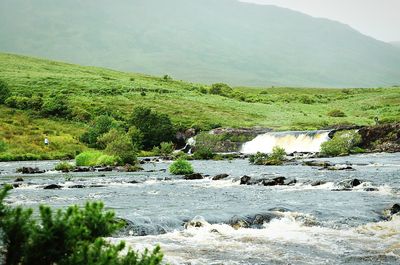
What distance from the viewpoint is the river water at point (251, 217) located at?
14578 millimetres

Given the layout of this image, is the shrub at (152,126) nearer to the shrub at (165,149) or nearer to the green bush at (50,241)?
the shrub at (165,149)

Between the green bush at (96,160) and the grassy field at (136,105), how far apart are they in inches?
630

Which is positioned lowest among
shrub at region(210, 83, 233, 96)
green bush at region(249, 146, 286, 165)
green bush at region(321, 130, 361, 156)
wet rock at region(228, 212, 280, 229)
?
green bush at region(249, 146, 286, 165)

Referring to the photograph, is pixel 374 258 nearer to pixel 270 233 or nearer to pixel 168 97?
pixel 270 233

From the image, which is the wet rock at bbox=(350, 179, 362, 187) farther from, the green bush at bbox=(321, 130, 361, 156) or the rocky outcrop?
the rocky outcrop

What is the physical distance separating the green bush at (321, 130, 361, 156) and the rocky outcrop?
980mm

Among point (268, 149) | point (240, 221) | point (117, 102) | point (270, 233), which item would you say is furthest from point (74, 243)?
point (117, 102)

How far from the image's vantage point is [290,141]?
2953 inches

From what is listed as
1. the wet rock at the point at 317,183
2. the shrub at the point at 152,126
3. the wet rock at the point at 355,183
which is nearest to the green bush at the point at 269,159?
the wet rock at the point at 317,183

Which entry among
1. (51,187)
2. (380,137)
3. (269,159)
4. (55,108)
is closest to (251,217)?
(51,187)

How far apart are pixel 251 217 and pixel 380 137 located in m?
51.3

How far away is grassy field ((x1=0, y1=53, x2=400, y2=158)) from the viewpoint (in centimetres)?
8081

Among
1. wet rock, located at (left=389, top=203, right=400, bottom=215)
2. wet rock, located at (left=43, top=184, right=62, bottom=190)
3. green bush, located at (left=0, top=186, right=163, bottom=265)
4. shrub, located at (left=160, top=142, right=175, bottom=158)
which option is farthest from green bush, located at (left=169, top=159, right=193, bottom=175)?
green bush, located at (left=0, top=186, right=163, bottom=265)

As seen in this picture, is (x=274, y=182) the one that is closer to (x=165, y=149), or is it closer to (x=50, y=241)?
(x=50, y=241)
